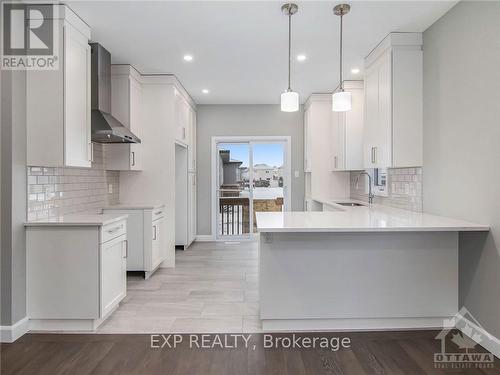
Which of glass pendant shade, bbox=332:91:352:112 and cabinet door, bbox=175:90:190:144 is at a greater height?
cabinet door, bbox=175:90:190:144

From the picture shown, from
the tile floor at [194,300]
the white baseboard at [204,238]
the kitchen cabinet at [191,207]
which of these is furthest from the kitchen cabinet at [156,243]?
the white baseboard at [204,238]

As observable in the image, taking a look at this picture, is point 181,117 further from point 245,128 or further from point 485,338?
point 485,338

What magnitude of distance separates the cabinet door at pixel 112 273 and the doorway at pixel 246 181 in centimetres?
335

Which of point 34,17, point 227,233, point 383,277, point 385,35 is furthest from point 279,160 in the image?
point 34,17

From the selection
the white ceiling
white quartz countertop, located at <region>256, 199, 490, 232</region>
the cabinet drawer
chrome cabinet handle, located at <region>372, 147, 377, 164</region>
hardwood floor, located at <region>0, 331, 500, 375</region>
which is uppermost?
the white ceiling

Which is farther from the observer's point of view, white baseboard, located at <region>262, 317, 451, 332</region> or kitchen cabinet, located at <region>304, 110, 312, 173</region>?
kitchen cabinet, located at <region>304, 110, 312, 173</region>

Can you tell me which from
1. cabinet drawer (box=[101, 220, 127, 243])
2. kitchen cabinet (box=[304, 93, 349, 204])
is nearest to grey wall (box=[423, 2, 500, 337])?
kitchen cabinet (box=[304, 93, 349, 204])

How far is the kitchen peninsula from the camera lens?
2.69 meters

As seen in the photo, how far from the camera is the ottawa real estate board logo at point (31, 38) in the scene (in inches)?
103

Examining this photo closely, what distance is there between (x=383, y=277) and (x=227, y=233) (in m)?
4.23

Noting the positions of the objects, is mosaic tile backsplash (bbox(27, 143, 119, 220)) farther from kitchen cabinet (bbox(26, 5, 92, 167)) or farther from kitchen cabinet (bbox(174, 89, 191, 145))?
kitchen cabinet (bbox(174, 89, 191, 145))

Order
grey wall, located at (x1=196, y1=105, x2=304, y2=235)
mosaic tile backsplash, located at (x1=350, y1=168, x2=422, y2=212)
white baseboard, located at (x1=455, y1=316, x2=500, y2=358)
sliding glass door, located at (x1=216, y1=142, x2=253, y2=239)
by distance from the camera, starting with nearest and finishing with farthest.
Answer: white baseboard, located at (x1=455, y1=316, x2=500, y2=358) < mosaic tile backsplash, located at (x1=350, y1=168, x2=422, y2=212) < grey wall, located at (x1=196, y1=105, x2=304, y2=235) < sliding glass door, located at (x1=216, y1=142, x2=253, y2=239)

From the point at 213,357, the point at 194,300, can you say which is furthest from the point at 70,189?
the point at 213,357

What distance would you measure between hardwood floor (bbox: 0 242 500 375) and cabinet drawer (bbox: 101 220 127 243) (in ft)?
2.45
